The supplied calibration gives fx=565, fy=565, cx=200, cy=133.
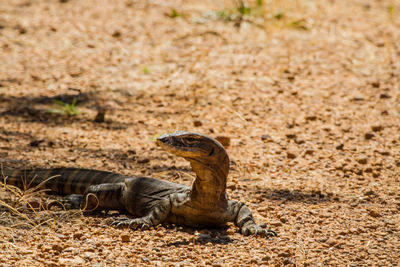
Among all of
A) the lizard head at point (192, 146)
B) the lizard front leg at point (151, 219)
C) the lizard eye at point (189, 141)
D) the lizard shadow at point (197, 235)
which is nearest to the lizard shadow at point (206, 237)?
the lizard shadow at point (197, 235)

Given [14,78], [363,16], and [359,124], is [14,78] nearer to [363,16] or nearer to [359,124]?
[359,124]

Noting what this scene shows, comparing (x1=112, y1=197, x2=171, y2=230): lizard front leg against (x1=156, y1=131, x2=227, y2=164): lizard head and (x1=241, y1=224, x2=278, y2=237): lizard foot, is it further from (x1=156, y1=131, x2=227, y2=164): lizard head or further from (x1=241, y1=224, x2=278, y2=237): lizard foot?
(x1=241, y1=224, x2=278, y2=237): lizard foot

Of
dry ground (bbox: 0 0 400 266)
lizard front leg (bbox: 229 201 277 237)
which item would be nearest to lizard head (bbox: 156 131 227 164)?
lizard front leg (bbox: 229 201 277 237)

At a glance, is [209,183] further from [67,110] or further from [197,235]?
[67,110]

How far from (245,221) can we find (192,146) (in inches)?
31.8

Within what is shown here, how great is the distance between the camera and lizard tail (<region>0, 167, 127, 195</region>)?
17.5 ft

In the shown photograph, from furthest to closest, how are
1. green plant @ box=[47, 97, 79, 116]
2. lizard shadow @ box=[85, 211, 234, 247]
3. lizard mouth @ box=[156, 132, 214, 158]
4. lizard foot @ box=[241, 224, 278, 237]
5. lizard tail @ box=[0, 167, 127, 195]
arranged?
green plant @ box=[47, 97, 79, 116]
lizard tail @ box=[0, 167, 127, 195]
lizard foot @ box=[241, 224, 278, 237]
lizard shadow @ box=[85, 211, 234, 247]
lizard mouth @ box=[156, 132, 214, 158]

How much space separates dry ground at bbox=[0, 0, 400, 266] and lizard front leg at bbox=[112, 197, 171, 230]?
89 mm

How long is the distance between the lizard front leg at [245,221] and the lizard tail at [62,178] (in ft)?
3.96

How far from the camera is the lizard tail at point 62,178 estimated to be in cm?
534

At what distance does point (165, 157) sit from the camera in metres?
6.25

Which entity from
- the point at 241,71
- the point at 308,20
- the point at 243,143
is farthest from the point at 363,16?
the point at 243,143

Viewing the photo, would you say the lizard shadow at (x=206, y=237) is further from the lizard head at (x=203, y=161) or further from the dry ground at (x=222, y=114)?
the lizard head at (x=203, y=161)

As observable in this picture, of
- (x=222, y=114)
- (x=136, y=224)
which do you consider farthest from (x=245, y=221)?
(x=222, y=114)
